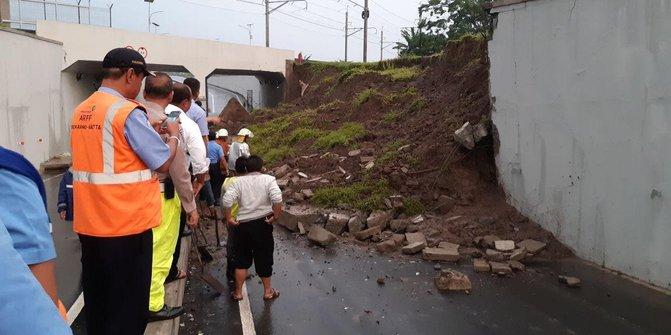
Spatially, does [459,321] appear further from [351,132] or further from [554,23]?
[351,132]

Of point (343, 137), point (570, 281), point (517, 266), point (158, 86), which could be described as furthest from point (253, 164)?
point (343, 137)

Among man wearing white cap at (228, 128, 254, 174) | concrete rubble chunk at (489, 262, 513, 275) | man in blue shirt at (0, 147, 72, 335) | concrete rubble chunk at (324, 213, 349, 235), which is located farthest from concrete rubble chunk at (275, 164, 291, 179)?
man in blue shirt at (0, 147, 72, 335)

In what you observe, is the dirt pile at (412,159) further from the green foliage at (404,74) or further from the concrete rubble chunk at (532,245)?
the green foliage at (404,74)

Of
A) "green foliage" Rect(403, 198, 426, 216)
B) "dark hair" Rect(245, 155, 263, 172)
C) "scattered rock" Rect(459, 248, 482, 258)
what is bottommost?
"scattered rock" Rect(459, 248, 482, 258)

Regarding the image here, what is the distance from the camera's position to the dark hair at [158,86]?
4.12 meters

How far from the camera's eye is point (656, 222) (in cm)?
572

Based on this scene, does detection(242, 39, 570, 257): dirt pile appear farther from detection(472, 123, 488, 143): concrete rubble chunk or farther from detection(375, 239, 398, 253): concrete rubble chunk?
detection(375, 239, 398, 253): concrete rubble chunk

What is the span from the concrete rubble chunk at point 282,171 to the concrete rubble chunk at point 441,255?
17.3ft

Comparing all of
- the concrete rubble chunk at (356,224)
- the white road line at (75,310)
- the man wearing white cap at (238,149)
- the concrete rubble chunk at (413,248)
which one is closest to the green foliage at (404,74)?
the man wearing white cap at (238,149)

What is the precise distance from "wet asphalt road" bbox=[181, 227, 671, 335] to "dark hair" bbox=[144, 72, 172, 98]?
2206 millimetres

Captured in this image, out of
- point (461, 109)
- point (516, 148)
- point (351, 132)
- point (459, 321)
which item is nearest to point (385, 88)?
point (351, 132)

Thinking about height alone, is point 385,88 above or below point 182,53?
below

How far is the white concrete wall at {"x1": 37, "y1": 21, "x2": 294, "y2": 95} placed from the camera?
58.2 feet

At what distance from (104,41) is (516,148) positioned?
53.8ft
